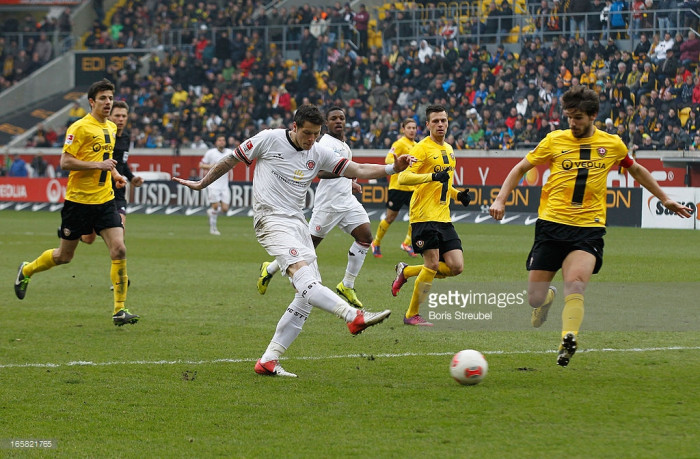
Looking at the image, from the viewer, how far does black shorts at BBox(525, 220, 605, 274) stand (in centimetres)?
805

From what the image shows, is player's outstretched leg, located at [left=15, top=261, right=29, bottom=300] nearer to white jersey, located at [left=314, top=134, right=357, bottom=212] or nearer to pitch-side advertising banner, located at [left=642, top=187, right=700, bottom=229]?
white jersey, located at [left=314, top=134, right=357, bottom=212]

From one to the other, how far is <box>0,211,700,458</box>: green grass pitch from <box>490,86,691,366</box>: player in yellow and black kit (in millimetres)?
863

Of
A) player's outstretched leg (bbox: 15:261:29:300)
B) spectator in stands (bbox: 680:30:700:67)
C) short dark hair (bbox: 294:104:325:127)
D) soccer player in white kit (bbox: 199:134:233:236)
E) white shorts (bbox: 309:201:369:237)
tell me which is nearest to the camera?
short dark hair (bbox: 294:104:325:127)

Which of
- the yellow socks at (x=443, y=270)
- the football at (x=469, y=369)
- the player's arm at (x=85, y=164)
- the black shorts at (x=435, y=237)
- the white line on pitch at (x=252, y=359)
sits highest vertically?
the player's arm at (x=85, y=164)

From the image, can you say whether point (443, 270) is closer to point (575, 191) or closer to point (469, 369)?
Answer: point (575, 191)

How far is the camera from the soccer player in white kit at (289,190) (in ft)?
26.2

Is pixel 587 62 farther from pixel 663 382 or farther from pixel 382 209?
pixel 663 382

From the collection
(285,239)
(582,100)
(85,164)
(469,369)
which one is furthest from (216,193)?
(469,369)

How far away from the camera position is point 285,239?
26.6 ft

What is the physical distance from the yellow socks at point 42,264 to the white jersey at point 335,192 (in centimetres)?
347

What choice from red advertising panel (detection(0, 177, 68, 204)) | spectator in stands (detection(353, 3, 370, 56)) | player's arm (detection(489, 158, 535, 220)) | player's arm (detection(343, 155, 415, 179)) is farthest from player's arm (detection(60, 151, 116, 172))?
spectator in stands (detection(353, 3, 370, 56))

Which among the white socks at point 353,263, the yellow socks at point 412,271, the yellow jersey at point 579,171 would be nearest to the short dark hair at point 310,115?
the yellow jersey at point 579,171

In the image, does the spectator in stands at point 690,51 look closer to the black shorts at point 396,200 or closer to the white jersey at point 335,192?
the black shorts at point 396,200

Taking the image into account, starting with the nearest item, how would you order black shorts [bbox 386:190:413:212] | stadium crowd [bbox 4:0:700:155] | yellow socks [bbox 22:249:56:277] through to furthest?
yellow socks [bbox 22:249:56:277] < black shorts [bbox 386:190:413:212] < stadium crowd [bbox 4:0:700:155]
